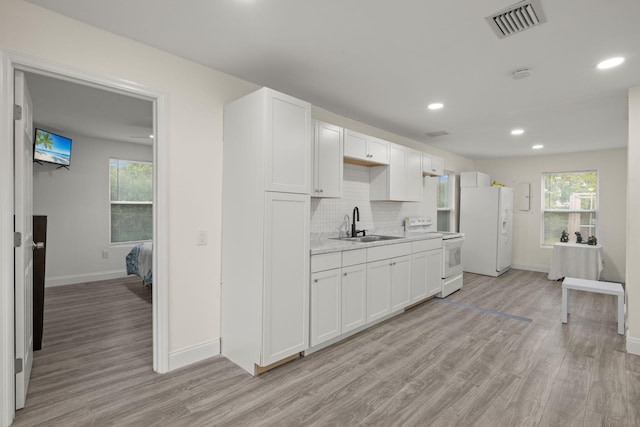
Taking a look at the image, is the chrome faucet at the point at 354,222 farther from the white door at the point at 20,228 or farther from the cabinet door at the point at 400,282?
the white door at the point at 20,228

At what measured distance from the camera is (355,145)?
3691 millimetres

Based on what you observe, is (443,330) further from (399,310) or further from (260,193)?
(260,193)

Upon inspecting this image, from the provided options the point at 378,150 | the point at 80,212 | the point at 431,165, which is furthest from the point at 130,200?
the point at 431,165

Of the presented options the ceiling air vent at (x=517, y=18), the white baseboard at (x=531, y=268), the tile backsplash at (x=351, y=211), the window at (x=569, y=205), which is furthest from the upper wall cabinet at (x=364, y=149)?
the white baseboard at (x=531, y=268)

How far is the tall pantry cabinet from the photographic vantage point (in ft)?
7.98

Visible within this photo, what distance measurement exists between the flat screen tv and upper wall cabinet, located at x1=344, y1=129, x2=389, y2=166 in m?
4.44

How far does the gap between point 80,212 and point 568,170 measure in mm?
9161

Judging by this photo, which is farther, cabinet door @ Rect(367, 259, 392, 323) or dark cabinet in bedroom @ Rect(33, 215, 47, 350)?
cabinet door @ Rect(367, 259, 392, 323)

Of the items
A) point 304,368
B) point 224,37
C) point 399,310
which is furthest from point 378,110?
point 304,368

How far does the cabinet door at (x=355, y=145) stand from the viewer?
358cm

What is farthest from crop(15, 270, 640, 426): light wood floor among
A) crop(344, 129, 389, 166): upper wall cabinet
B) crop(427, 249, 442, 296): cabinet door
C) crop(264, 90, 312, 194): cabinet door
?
crop(344, 129, 389, 166): upper wall cabinet

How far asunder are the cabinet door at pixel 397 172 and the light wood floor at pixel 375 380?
1.66 metres

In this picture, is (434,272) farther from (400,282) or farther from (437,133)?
(437,133)

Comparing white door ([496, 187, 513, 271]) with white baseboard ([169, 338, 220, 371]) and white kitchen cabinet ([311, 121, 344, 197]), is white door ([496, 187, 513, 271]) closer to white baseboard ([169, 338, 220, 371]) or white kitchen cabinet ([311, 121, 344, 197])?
white kitchen cabinet ([311, 121, 344, 197])
